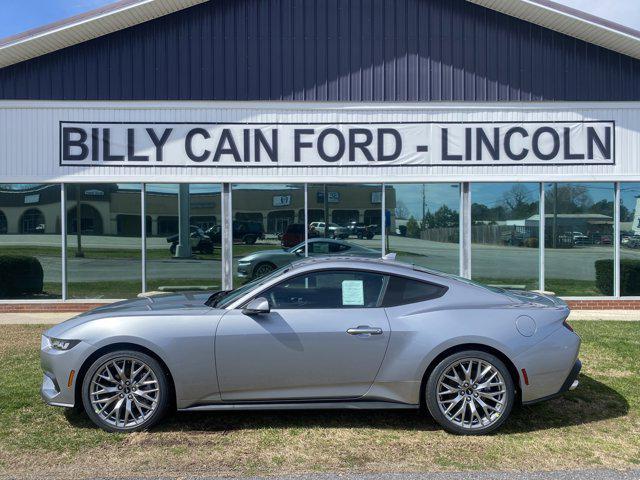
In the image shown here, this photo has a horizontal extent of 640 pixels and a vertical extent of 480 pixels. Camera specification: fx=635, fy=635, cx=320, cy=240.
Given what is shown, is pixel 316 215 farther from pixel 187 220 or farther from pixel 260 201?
pixel 187 220

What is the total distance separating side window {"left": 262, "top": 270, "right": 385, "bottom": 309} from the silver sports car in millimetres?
117

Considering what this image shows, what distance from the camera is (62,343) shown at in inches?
206

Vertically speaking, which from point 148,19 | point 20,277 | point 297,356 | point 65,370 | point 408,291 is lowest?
point 65,370

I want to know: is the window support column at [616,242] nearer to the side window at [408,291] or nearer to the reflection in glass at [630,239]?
the reflection in glass at [630,239]

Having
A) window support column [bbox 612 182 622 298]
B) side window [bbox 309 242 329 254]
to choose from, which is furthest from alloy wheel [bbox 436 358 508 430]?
window support column [bbox 612 182 622 298]

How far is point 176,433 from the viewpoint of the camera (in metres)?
5.20

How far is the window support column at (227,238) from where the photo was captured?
12.2m

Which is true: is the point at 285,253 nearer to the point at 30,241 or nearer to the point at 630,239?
the point at 30,241

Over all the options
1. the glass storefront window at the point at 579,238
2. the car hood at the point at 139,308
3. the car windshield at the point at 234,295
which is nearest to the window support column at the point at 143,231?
the car hood at the point at 139,308

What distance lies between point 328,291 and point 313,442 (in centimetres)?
123

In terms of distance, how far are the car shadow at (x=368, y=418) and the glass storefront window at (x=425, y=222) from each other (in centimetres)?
636

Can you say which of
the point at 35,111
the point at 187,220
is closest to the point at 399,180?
the point at 187,220

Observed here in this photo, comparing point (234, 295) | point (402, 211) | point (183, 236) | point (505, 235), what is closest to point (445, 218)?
point (402, 211)

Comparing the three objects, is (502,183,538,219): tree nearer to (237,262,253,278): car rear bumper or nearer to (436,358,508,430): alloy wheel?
(237,262,253,278): car rear bumper
